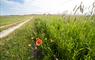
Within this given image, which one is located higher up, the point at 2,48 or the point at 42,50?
the point at 42,50

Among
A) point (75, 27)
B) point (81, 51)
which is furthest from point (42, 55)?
point (81, 51)

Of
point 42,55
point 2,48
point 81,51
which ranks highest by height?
point 81,51

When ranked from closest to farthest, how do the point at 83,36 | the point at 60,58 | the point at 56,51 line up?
the point at 83,36 < the point at 60,58 < the point at 56,51

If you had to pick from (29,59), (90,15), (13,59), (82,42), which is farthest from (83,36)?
(13,59)

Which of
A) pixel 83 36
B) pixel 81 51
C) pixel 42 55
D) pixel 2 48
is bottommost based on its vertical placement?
pixel 2 48

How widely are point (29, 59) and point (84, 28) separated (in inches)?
→ 66.2

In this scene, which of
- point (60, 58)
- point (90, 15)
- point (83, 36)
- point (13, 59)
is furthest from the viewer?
point (13, 59)

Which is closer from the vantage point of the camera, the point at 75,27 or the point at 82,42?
the point at 82,42

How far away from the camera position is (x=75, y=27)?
14.5ft

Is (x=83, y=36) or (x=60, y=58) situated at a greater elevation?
(x=83, y=36)

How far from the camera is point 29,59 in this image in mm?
5270

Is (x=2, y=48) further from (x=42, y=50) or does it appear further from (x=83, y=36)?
(x=83, y=36)

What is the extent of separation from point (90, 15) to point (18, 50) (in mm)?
2587

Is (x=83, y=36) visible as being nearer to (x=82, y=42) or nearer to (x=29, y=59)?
(x=82, y=42)
